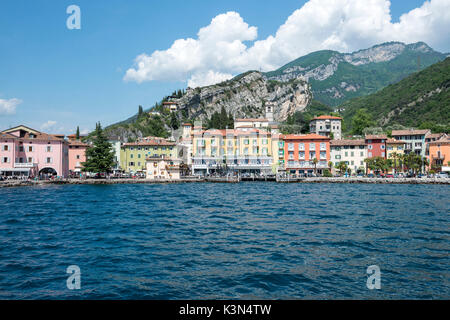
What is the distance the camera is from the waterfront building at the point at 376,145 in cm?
7512

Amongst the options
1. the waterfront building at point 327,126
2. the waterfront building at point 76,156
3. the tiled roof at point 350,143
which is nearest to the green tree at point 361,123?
the waterfront building at point 327,126

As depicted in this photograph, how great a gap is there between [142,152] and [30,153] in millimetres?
22764

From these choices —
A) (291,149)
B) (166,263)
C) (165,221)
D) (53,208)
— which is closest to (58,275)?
(166,263)

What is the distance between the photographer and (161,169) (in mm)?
70125

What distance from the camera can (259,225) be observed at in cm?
2173

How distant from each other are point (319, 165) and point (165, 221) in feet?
185

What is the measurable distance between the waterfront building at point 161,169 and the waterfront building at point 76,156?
16.0 metres

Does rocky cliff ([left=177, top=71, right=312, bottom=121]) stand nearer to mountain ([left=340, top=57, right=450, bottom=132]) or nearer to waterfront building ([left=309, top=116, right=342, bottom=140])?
mountain ([left=340, top=57, right=450, bottom=132])

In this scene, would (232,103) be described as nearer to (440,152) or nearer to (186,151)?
(186,151)

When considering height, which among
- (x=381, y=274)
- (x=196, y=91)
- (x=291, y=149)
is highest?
(x=196, y=91)

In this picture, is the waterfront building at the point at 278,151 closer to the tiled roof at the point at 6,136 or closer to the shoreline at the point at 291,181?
the shoreline at the point at 291,181

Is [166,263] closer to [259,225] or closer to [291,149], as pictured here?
[259,225]

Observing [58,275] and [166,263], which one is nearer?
[58,275]

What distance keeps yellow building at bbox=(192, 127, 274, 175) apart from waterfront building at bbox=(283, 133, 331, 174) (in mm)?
4733
